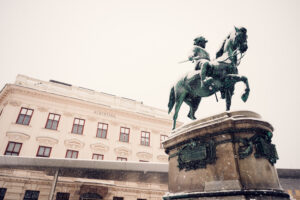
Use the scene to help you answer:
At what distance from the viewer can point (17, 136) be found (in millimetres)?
17375

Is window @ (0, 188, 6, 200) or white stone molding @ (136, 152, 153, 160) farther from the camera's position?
white stone molding @ (136, 152, 153, 160)

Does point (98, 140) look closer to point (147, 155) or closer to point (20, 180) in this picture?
point (147, 155)

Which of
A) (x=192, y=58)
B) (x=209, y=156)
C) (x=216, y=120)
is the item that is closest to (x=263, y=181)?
(x=209, y=156)

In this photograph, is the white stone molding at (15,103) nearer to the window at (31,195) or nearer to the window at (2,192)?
the window at (2,192)

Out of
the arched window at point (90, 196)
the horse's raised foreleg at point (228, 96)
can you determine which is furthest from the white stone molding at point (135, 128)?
the horse's raised foreleg at point (228, 96)

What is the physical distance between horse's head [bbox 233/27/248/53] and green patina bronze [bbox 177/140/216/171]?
8.16 feet

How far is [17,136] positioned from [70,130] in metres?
4.38

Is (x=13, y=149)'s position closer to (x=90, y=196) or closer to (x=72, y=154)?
(x=72, y=154)

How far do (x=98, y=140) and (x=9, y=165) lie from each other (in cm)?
995

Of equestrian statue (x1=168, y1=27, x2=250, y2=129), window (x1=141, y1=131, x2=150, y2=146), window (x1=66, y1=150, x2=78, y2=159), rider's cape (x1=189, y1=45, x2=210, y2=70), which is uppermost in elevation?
window (x1=141, y1=131, x2=150, y2=146)

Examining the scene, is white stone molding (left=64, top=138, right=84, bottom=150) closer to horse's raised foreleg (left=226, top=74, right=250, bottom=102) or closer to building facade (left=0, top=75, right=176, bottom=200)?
building facade (left=0, top=75, right=176, bottom=200)

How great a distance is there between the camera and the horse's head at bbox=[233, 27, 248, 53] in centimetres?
480

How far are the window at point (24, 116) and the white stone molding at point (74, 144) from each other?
396 cm

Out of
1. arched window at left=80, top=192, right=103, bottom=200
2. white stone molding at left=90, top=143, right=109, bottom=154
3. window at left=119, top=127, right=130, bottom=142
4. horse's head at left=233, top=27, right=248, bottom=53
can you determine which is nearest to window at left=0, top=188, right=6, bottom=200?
arched window at left=80, top=192, right=103, bottom=200
